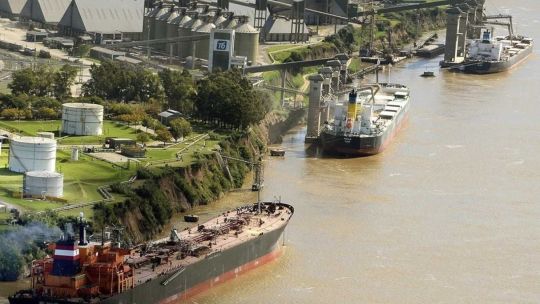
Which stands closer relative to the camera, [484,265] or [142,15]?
[484,265]

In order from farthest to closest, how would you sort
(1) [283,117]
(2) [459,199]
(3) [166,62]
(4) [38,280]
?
(3) [166,62]
(1) [283,117]
(2) [459,199]
(4) [38,280]

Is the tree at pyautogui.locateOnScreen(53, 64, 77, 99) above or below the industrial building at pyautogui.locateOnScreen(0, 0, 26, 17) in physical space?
below

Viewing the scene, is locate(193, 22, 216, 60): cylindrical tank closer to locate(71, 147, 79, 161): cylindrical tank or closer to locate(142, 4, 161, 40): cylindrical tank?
locate(142, 4, 161, 40): cylindrical tank

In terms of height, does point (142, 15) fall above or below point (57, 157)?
above

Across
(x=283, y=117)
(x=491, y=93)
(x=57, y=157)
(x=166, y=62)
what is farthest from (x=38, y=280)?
(x=491, y=93)

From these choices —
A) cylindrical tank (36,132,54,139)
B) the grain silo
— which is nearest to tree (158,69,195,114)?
cylindrical tank (36,132,54,139)

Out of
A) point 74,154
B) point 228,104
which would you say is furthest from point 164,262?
point 228,104

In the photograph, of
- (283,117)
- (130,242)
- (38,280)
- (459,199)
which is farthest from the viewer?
(283,117)

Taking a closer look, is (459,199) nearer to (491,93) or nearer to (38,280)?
(38,280)
